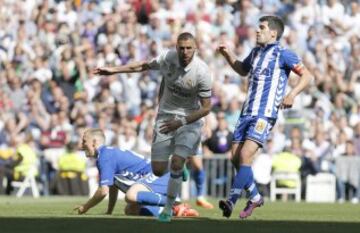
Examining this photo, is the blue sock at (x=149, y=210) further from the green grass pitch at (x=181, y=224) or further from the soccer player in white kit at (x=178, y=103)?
the soccer player in white kit at (x=178, y=103)

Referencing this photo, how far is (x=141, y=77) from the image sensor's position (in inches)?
1120

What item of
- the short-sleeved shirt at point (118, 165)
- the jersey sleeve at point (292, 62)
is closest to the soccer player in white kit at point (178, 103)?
the short-sleeved shirt at point (118, 165)

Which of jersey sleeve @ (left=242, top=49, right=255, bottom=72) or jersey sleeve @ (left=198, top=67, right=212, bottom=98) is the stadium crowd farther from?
jersey sleeve @ (left=198, top=67, right=212, bottom=98)

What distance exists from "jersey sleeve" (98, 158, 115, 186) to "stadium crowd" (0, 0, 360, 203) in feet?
32.5

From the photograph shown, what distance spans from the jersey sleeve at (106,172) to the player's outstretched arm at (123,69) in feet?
4.35

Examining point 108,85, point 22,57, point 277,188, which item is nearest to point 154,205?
point 277,188

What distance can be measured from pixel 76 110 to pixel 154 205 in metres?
12.7

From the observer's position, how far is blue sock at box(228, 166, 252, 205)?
14680 mm

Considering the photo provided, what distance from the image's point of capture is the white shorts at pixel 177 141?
14.5m

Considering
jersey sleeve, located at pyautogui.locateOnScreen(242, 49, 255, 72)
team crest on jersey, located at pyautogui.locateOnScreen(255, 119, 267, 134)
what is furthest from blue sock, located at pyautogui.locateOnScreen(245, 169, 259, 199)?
jersey sleeve, located at pyautogui.locateOnScreen(242, 49, 255, 72)

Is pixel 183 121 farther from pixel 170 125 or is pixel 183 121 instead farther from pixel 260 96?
pixel 260 96

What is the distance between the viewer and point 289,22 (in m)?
29.9

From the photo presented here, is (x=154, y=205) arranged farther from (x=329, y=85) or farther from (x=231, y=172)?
(x=329, y=85)

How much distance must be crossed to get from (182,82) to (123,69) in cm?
68
